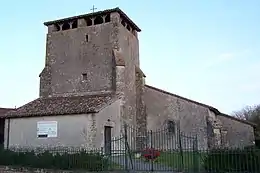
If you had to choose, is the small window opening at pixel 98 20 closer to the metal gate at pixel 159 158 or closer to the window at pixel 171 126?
the window at pixel 171 126

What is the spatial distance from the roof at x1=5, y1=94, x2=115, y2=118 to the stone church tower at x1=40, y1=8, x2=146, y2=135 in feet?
4.23

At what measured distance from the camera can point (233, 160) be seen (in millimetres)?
12570

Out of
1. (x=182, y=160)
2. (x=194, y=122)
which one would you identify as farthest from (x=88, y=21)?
(x=182, y=160)

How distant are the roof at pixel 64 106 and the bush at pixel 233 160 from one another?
9.52 m

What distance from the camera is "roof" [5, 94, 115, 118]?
70.1ft

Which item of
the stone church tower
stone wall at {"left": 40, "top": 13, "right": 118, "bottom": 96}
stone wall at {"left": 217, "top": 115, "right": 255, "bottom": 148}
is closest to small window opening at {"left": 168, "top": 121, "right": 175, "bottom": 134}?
the stone church tower

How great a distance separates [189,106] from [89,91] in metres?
8.31

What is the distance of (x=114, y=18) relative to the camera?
26203 mm

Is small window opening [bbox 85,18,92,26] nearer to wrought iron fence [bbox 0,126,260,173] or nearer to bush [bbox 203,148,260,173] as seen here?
wrought iron fence [bbox 0,126,260,173]

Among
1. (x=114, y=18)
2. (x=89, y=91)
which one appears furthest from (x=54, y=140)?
(x=114, y=18)

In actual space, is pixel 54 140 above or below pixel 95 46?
below

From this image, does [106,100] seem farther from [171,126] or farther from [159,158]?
[159,158]

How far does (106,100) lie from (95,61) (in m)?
4.71

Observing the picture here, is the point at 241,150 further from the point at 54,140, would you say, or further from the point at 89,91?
the point at 89,91
